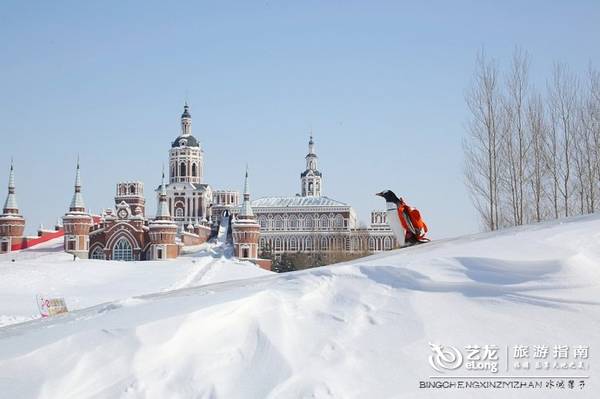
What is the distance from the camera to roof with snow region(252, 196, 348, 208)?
66.2 metres

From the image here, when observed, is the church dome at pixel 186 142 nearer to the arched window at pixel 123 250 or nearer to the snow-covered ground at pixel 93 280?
the arched window at pixel 123 250

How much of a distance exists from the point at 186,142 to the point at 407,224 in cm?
5792

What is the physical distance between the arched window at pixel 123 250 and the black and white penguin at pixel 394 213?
131 feet

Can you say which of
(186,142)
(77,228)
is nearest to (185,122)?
(186,142)

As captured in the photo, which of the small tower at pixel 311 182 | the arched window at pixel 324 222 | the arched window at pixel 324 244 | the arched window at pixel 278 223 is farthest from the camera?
the small tower at pixel 311 182

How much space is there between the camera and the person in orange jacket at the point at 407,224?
9.34m

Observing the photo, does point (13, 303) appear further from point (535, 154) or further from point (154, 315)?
point (154, 315)

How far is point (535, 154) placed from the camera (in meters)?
17.4

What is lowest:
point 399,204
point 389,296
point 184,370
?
point 184,370

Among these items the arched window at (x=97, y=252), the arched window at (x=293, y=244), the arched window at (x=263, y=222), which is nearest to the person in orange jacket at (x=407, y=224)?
the arched window at (x=97, y=252)

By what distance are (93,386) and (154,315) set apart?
34.3 inches

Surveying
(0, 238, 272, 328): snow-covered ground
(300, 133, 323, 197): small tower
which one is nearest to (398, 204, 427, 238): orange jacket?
(0, 238, 272, 328): snow-covered ground

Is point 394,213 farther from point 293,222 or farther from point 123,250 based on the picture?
point 293,222

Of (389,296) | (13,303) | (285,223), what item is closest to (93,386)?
(389,296)
